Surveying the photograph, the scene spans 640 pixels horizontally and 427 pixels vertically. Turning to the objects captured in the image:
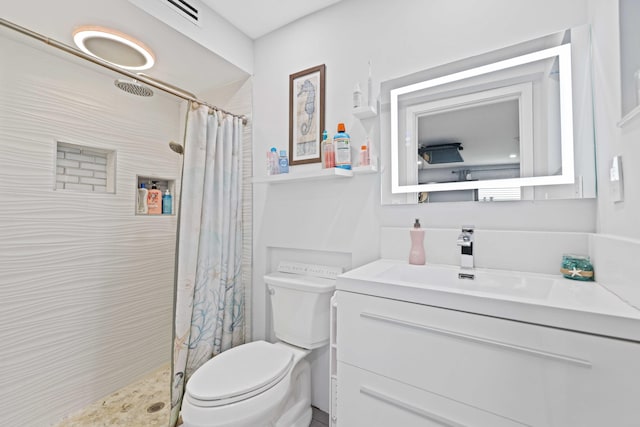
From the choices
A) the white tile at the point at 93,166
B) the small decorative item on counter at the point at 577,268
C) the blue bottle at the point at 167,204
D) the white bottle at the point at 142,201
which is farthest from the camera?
the blue bottle at the point at 167,204

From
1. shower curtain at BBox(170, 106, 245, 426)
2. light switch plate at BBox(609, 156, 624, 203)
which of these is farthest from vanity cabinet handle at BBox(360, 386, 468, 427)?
shower curtain at BBox(170, 106, 245, 426)

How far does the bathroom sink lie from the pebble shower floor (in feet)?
5.28

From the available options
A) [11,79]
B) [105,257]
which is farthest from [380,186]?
[11,79]

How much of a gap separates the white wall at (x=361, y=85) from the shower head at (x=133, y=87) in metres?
0.72

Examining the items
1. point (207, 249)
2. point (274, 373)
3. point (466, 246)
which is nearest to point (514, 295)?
point (466, 246)

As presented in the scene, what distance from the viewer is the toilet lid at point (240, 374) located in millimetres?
1068

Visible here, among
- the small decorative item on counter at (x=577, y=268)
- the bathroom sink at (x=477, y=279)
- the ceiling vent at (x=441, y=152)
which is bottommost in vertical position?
the bathroom sink at (x=477, y=279)

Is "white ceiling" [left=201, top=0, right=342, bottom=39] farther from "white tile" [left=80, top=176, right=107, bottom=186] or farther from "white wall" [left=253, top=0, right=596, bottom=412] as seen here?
"white tile" [left=80, top=176, right=107, bottom=186]

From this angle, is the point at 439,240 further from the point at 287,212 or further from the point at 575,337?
the point at 287,212

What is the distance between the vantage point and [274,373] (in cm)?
120

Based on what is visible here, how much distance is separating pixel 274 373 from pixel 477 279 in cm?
96

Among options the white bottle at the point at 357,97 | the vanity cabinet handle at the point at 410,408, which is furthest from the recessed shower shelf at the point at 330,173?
the vanity cabinet handle at the point at 410,408

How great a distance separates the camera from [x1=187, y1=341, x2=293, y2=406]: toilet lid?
1.07 m

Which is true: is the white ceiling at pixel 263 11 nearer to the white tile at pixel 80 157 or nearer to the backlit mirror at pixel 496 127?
the backlit mirror at pixel 496 127
